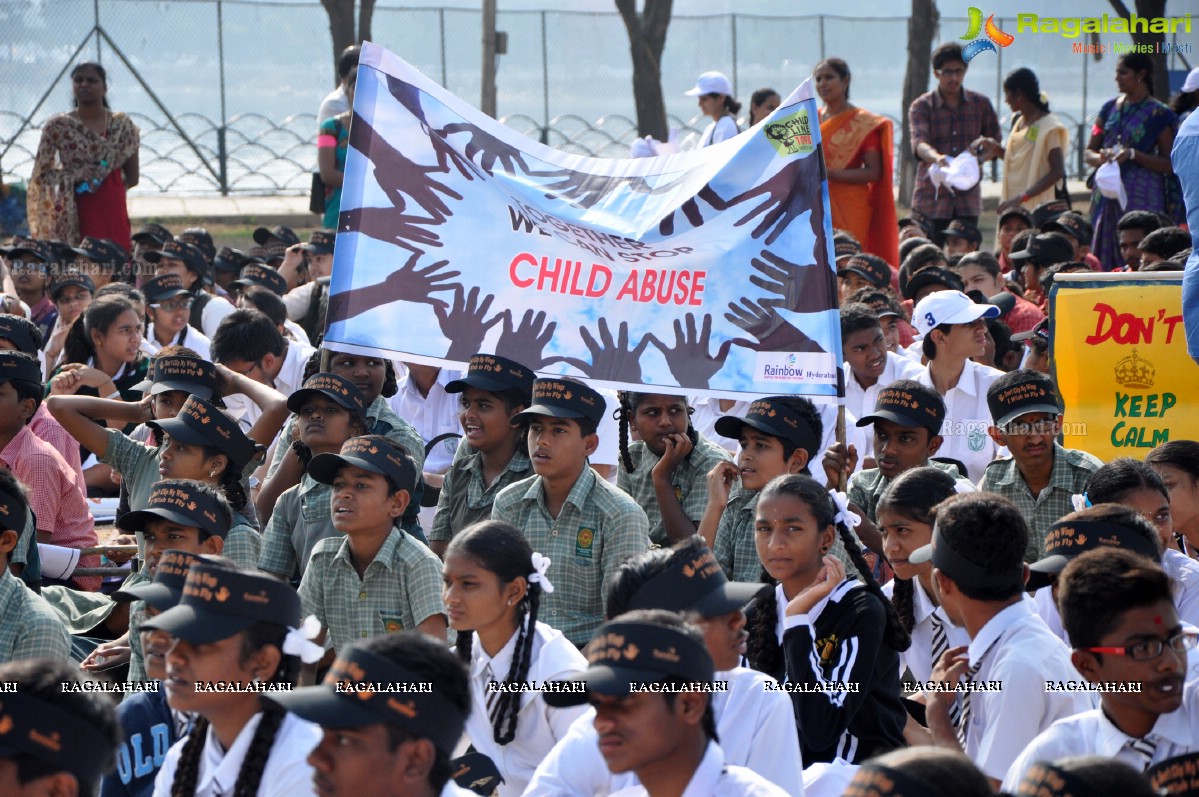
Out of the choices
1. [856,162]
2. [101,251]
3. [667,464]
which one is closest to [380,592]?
[667,464]

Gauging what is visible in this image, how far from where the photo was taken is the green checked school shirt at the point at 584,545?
5.50m

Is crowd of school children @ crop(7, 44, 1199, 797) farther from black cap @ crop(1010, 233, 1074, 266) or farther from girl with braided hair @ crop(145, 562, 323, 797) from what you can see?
A: black cap @ crop(1010, 233, 1074, 266)

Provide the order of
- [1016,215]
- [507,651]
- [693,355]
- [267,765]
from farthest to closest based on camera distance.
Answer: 1. [1016,215]
2. [693,355]
3. [507,651]
4. [267,765]

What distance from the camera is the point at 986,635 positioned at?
413cm

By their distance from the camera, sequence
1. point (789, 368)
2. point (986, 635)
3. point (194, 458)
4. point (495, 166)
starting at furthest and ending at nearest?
point (495, 166) < point (789, 368) < point (194, 458) < point (986, 635)

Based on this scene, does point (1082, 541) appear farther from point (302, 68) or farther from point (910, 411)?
point (302, 68)

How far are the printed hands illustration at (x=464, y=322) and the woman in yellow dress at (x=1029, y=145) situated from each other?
753cm

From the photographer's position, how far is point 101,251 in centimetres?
1191

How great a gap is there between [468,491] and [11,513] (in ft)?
6.16

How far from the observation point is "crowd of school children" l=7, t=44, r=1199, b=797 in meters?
3.30

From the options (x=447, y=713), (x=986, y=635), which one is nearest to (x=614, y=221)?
(x=986, y=635)

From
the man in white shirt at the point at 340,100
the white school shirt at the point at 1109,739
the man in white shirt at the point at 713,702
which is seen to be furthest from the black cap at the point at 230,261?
the white school shirt at the point at 1109,739

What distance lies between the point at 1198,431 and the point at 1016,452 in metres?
1.28

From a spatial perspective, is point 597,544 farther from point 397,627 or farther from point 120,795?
point 120,795
